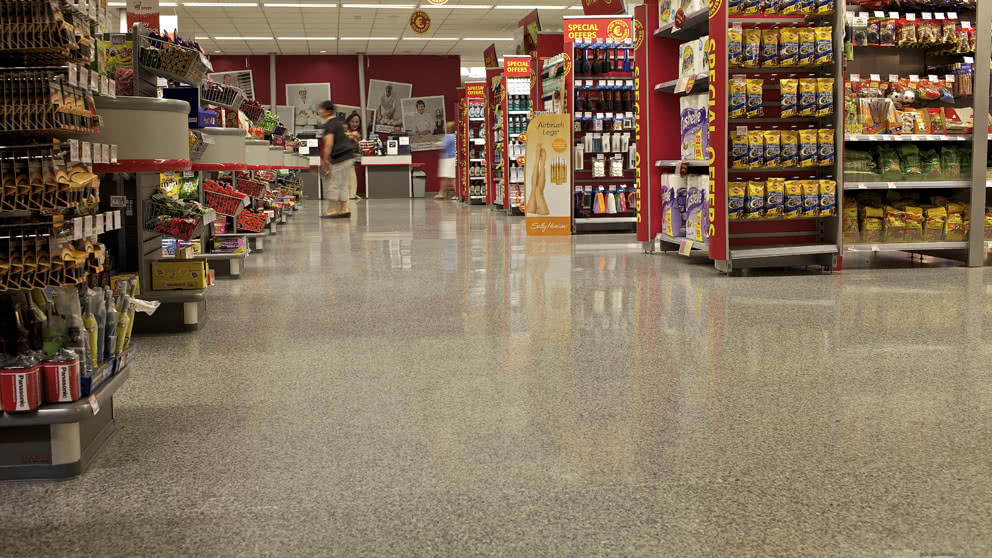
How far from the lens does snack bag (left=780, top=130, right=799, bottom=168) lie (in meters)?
6.00

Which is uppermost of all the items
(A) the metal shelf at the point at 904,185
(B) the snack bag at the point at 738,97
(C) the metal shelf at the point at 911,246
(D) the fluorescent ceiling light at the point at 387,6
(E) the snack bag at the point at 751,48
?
(D) the fluorescent ceiling light at the point at 387,6

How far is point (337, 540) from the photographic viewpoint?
1876 millimetres

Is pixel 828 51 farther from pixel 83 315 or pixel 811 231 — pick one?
pixel 83 315

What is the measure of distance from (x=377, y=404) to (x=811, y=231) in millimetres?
4367

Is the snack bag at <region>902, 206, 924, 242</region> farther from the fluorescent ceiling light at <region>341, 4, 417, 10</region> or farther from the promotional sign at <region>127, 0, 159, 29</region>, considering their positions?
the fluorescent ceiling light at <region>341, 4, 417, 10</region>

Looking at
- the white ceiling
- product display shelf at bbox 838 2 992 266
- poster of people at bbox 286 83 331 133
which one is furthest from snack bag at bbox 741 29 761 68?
poster of people at bbox 286 83 331 133

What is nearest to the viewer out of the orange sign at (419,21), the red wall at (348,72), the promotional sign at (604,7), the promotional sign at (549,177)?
the promotional sign at (549,177)

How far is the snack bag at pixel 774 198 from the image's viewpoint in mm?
5988

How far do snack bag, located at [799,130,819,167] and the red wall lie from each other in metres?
17.9

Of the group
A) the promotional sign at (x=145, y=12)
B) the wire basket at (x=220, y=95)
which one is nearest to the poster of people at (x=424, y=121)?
the promotional sign at (x=145, y=12)

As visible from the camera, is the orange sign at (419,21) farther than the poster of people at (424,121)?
No

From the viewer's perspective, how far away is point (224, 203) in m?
7.01

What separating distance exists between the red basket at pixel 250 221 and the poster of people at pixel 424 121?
16353 mm

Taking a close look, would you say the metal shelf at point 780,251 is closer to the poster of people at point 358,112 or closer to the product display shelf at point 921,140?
the product display shelf at point 921,140
